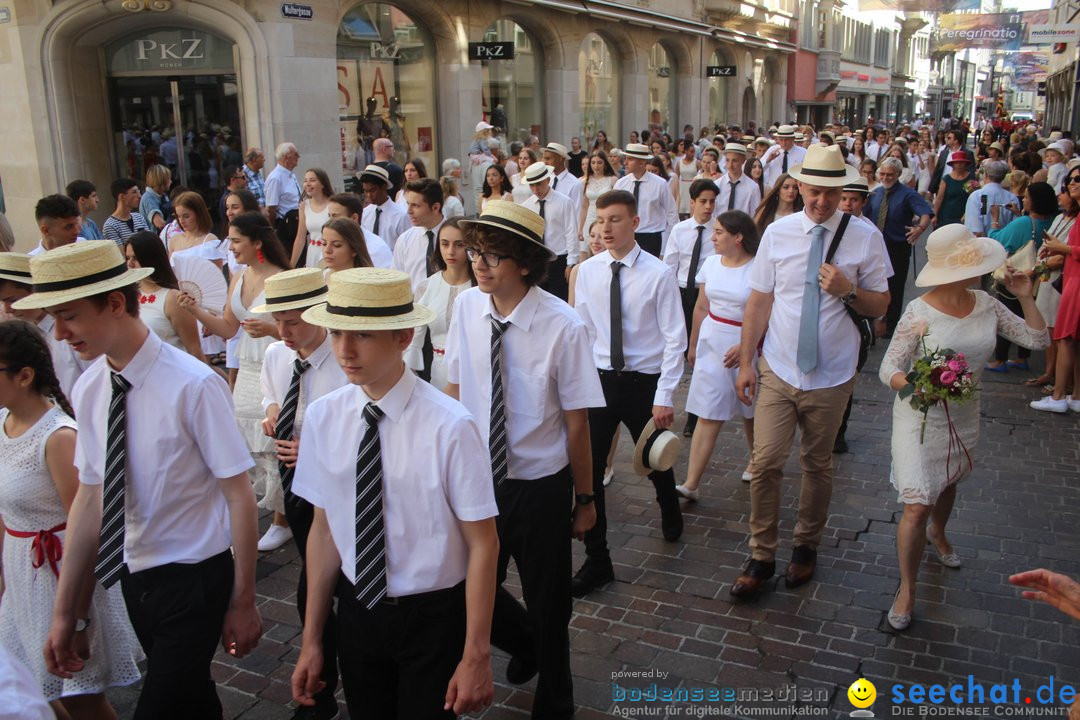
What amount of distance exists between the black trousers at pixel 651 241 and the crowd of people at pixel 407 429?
175 inches

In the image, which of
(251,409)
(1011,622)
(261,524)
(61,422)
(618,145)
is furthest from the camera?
(618,145)

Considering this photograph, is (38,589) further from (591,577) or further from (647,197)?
(647,197)

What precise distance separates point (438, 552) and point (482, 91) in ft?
64.2

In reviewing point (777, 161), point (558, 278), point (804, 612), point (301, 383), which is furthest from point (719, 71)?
point (301, 383)

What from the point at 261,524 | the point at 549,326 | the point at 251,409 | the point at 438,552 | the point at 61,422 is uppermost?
the point at 549,326

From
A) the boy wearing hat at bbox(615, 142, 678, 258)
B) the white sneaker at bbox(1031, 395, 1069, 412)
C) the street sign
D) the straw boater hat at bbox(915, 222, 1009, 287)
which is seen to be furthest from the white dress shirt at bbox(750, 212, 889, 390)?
the street sign

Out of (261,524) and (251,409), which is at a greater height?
(251,409)

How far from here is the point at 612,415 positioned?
5.34 meters

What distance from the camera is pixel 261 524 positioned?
617 cm

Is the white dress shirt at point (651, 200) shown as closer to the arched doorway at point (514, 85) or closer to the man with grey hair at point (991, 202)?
the man with grey hair at point (991, 202)

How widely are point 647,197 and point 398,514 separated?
8887 mm

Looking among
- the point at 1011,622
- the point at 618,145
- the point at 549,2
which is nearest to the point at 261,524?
the point at 1011,622

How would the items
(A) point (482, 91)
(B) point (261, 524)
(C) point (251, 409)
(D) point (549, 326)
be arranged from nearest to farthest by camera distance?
(D) point (549, 326)
(C) point (251, 409)
(B) point (261, 524)
(A) point (482, 91)

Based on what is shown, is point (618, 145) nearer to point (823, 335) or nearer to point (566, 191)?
point (566, 191)
